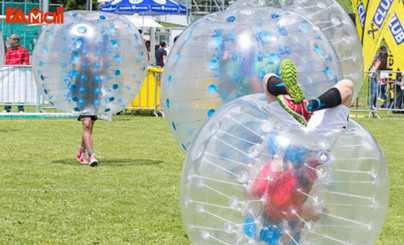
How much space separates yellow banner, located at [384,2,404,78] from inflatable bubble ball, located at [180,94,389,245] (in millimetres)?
17749

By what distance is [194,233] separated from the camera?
3.94 m

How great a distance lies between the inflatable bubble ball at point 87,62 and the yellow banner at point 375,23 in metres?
12.6

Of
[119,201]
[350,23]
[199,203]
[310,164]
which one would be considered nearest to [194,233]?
[199,203]

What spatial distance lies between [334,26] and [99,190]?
9.81 ft

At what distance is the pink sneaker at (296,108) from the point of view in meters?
3.92

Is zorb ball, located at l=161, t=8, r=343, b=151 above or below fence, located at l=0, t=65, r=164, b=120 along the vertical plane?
above

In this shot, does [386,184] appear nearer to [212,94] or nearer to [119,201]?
[212,94]

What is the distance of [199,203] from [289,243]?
519 millimetres

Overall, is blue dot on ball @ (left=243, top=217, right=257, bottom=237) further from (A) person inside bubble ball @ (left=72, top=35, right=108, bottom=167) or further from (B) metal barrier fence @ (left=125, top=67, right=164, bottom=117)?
(B) metal barrier fence @ (left=125, top=67, right=164, bottom=117)

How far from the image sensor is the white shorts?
3.89 metres

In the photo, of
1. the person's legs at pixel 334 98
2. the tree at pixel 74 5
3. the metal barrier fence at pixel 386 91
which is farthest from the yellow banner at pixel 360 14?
the tree at pixel 74 5

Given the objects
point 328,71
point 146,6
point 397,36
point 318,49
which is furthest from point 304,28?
point 397,36

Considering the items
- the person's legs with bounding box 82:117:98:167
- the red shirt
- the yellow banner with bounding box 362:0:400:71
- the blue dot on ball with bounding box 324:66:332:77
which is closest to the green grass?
the person's legs with bounding box 82:117:98:167

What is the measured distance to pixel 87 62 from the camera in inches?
332
